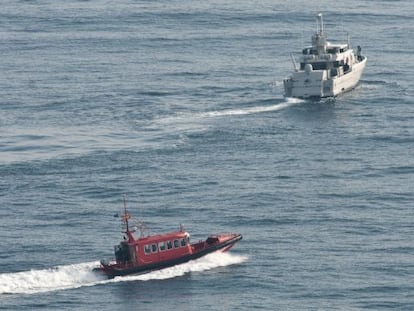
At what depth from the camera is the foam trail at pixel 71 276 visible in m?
169

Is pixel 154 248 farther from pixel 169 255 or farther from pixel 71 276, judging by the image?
pixel 71 276

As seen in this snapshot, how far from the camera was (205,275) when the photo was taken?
173 meters

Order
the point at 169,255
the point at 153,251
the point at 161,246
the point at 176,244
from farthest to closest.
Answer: the point at 176,244, the point at 169,255, the point at 161,246, the point at 153,251

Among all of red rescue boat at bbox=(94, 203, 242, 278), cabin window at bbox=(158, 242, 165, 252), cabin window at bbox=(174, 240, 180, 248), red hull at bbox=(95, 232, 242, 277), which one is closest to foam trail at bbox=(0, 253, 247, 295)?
red hull at bbox=(95, 232, 242, 277)

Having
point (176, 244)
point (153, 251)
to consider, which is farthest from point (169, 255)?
point (153, 251)

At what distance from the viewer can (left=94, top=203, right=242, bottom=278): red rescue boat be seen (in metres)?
172

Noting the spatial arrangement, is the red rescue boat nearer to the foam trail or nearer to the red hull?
the red hull

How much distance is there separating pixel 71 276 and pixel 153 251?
849 cm

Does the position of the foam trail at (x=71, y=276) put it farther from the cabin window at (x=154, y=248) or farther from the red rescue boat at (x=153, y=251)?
the cabin window at (x=154, y=248)

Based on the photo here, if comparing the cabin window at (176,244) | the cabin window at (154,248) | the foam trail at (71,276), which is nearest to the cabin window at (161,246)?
the cabin window at (154,248)

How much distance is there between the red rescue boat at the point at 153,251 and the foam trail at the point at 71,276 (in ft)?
Answer: 2.09

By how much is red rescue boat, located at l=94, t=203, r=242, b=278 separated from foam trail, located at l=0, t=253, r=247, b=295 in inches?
25.1

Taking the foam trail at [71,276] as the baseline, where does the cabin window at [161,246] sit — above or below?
above

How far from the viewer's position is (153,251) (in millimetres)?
173750
